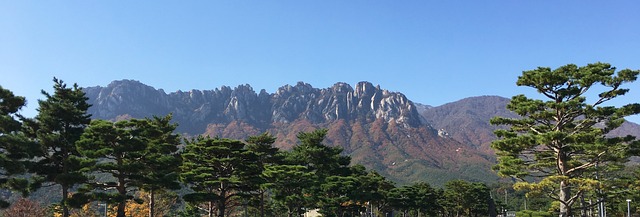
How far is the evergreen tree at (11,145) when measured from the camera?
18203 mm

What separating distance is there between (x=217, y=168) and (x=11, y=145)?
1146 centimetres

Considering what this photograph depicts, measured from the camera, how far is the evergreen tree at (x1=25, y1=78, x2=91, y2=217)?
2195 cm

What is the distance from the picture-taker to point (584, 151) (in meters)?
19.7

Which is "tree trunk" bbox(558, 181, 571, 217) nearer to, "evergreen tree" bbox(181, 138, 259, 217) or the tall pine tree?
"evergreen tree" bbox(181, 138, 259, 217)

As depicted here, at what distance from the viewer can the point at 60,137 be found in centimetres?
2272

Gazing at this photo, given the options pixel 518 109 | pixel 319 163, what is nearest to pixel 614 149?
pixel 518 109

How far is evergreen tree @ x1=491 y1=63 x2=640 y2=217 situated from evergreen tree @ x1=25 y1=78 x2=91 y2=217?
21.1 metres

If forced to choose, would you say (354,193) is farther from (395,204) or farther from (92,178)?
(92,178)

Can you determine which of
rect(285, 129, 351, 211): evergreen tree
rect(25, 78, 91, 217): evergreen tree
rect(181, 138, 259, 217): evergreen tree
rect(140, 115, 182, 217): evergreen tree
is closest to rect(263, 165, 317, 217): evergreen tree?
rect(181, 138, 259, 217): evergreen tree

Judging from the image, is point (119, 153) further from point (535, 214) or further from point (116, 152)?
point (535, 214)

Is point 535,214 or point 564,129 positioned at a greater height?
point 564,129

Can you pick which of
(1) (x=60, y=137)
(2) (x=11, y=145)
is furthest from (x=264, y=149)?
(2) (x=11, y=145)

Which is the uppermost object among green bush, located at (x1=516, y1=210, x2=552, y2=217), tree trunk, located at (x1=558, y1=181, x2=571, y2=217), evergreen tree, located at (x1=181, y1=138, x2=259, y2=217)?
→ evergreen tree, located at (x1=181, y1=138, x2=259, y2=217)

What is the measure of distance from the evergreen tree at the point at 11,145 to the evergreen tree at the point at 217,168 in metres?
8.32
